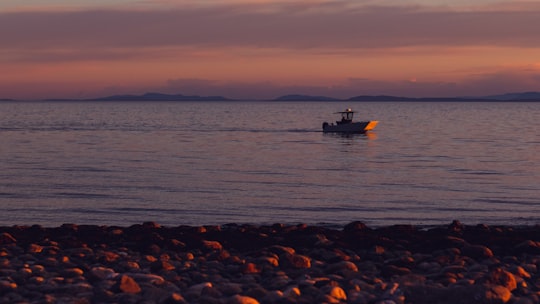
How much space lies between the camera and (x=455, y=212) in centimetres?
2464

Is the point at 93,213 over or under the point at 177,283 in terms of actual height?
under

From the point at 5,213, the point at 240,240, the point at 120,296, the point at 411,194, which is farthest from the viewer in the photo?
the point at 411,194

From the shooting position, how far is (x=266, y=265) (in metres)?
12.3

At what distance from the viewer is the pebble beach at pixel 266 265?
1025 centimetres

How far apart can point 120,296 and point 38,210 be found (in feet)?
49.4

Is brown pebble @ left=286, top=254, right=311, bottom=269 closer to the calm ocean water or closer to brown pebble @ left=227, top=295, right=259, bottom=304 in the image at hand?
brown pebble @ left=227, top=295, right=259, bottom=304

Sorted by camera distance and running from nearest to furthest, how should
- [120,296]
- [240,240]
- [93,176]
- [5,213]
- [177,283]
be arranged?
1. [120,296]
2. [177,283]
3. [240,240]
4. [5,213]
5. [93,176]

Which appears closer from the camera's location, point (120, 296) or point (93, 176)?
point (120, 296)

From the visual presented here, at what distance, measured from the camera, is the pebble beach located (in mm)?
10250

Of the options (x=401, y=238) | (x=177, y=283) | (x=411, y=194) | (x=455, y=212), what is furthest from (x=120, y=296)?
(x=411, y=194)

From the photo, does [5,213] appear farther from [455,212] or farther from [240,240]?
[455,212]

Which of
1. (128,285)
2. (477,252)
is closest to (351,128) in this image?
(477,252)

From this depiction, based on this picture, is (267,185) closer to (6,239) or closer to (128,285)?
(6,239)

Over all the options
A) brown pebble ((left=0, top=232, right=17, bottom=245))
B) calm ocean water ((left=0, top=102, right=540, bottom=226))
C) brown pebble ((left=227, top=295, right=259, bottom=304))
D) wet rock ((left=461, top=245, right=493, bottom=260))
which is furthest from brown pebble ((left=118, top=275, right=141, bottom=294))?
calm ocean water ((left=0, top=102, right=540, bottom=226))
